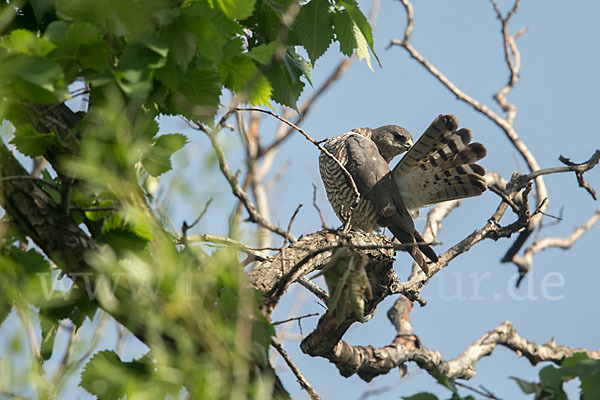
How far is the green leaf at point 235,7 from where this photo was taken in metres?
2.13

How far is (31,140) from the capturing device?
7.09ft

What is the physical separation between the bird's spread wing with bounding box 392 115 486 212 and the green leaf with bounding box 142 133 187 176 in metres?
3.14

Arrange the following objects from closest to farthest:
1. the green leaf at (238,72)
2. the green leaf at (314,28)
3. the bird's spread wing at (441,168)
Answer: the green leaf at (238,72)
the green leaf at (314,28)
the bird's spread wing at (441,168)

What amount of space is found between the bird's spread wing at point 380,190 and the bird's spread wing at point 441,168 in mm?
138

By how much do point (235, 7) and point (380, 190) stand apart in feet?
11.6

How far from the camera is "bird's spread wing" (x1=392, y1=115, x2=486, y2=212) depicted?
16.5 ft

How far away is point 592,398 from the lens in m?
1.72

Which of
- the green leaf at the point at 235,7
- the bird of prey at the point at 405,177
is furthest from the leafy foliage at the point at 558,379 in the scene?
the bird of prey at the point at 405,177

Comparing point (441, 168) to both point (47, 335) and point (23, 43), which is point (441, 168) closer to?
point (47, 335)

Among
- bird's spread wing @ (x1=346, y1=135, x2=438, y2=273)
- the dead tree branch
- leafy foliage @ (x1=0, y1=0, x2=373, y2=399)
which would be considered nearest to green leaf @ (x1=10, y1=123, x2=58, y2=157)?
leafy foliage @ (x1=0, y1=0, x2=373, y2=399)

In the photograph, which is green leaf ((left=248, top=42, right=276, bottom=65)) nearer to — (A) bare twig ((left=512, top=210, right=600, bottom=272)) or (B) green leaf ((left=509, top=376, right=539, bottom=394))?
(B) green leaf ((left=509, top=376, right=539, bottom=394))

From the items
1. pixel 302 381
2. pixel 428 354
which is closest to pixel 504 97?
pixel 428 354

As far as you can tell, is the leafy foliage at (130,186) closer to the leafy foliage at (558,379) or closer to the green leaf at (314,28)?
the green leaf at (314,28)

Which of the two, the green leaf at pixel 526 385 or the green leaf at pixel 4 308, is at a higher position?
the green leaf at pixel 4 308
